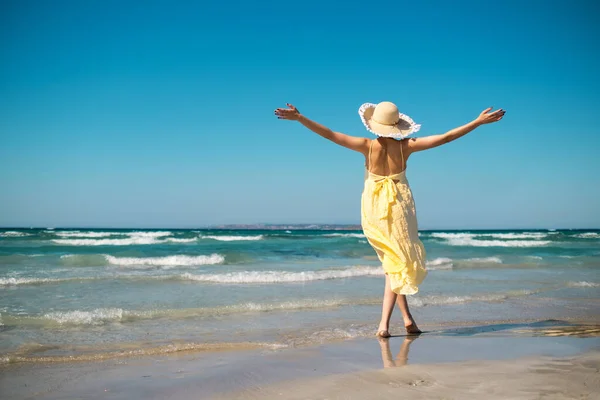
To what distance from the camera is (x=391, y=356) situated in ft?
13.3

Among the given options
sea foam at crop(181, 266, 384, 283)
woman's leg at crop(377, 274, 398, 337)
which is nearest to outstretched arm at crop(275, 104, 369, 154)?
woman's leg at crop(377, 274, 398, 337)

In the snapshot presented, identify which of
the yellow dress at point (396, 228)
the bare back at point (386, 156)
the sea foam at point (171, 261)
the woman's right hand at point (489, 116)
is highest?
the woman's right hand at point (489, 116)

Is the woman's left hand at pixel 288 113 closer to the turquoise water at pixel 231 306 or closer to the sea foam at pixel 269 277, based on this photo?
the turquoise water at pixel 231 306

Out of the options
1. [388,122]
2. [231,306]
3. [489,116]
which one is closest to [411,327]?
[388,122]

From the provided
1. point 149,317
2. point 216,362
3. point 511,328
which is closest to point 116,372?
point 216,362

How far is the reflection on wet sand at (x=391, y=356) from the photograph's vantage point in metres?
3.82

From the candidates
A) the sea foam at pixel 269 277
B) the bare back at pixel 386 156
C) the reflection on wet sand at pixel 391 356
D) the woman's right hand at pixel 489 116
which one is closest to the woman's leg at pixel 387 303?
the reflection on wet sand at pixel 391 356

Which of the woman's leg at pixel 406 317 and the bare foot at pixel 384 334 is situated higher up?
the woman's leg at pixel 406 317

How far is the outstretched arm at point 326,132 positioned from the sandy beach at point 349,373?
186 cm

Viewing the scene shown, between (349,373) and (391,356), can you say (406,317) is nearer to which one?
(391,356)

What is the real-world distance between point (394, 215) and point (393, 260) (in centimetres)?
43

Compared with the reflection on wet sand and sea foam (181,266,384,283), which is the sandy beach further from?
sea foam (181,266,384,283)

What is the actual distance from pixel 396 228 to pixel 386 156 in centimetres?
70

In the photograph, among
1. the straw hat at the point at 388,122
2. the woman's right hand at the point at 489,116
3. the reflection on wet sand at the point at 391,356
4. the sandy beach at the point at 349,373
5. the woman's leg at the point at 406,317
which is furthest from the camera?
the woman's leg at the point at 406,317
